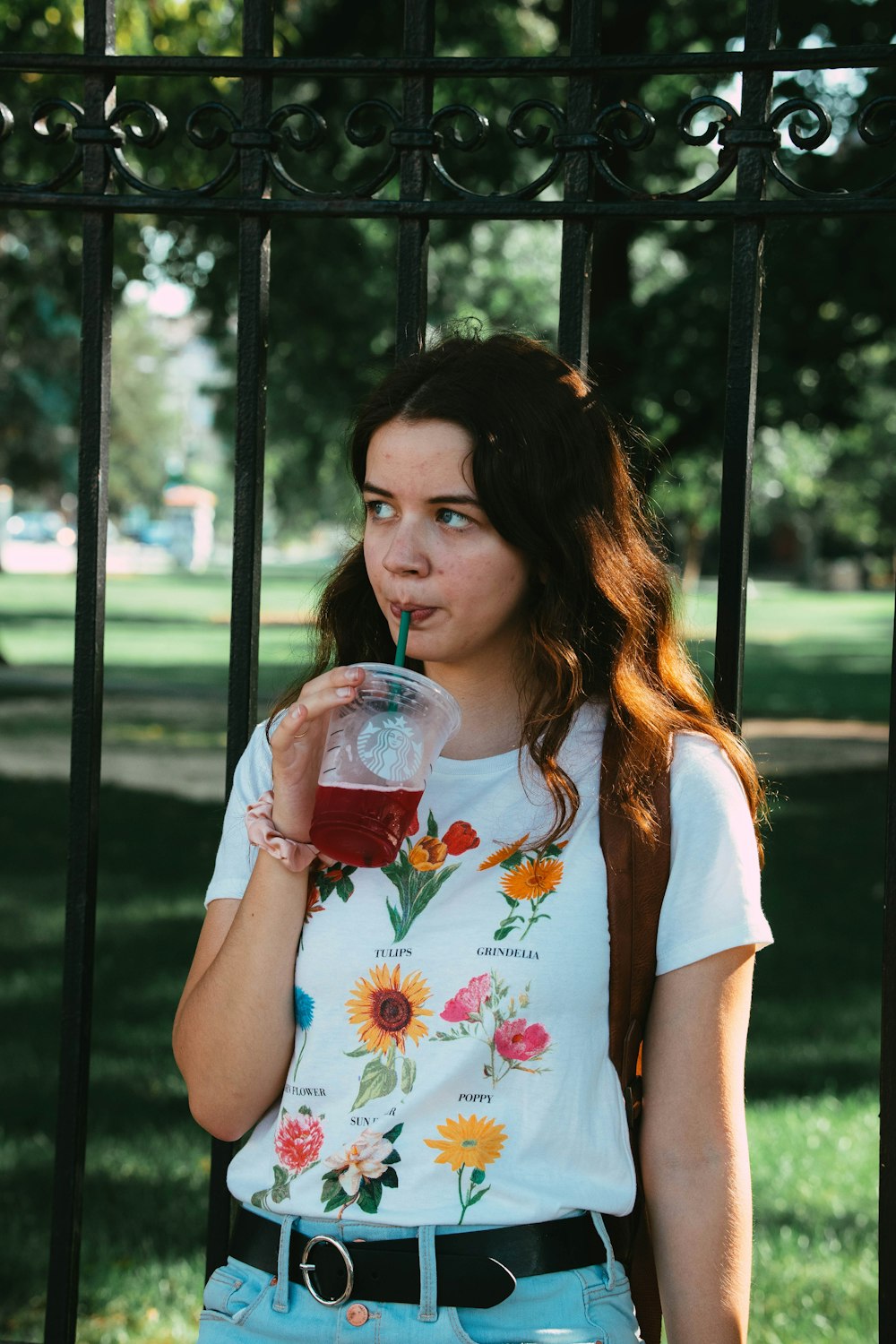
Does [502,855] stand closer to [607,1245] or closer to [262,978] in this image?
[262,978]

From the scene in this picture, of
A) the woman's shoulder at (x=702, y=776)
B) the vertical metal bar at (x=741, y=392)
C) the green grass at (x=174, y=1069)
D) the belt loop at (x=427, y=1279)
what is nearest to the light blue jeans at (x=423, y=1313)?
the belt loop at (x=427, y=1279)

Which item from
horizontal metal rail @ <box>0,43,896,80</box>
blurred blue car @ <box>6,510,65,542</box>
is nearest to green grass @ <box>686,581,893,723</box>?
horizontal metal rail @ <box>0,43,896,80</box>

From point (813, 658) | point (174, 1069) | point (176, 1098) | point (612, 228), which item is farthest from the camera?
point (813, 658)

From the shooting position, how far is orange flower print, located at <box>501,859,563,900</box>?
189 cm

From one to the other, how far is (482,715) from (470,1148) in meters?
0.59

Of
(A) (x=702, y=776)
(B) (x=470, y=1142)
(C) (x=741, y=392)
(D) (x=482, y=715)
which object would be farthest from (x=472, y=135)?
(B) (x=470, y=1142)

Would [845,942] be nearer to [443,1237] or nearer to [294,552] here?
[443,1237]

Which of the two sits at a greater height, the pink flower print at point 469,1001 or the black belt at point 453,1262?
the pink flower print at point 469,1001

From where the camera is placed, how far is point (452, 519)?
6.47ft

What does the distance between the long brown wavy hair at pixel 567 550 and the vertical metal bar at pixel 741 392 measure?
A: 0.28 ft

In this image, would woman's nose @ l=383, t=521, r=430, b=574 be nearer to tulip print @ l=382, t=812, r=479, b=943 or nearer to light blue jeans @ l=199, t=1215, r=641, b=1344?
tulip print @ l=382, t=812, r=479, b=943

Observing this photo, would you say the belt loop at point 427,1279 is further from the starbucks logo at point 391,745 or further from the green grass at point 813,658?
the green grass at point 813,658

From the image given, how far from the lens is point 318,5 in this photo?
9.80 metres

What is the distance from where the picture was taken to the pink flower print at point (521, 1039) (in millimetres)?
1840
